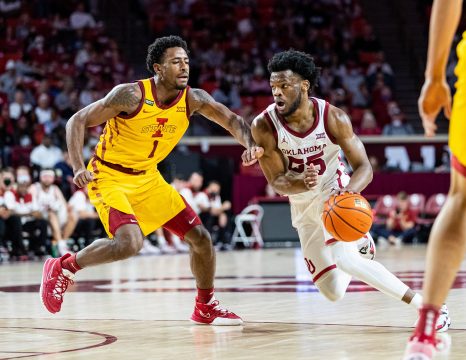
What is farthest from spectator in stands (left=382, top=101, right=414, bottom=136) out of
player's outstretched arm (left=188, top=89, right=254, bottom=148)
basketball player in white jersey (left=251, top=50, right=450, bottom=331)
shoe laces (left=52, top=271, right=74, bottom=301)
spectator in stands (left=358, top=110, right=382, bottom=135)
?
shoe laces (left=52, top=271, right=74, bottom=301)

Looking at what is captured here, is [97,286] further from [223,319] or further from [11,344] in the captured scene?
[11,344]

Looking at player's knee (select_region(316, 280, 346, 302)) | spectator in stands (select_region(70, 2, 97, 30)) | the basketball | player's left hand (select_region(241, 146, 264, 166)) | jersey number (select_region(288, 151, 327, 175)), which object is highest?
spectator in stands (select_region(70, 2, 97, 30))

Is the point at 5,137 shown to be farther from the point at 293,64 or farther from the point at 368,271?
the point at 368,271

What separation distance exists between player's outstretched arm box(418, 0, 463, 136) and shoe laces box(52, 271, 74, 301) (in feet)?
11.6

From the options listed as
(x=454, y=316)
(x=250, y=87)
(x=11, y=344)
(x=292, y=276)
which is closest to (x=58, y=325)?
(x=11, y=344)

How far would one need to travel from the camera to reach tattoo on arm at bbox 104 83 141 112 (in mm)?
6219

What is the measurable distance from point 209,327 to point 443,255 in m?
2.74

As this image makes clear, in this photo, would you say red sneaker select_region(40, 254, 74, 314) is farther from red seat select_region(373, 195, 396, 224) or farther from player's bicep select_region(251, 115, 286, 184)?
red seat select_region(373, 195, 396, 224)

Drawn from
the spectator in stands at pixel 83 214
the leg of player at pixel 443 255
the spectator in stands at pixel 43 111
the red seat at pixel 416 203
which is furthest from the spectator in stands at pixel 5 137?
the leg of player at pixel 443 255

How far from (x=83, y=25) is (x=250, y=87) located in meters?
3.78

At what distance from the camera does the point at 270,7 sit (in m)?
23.4

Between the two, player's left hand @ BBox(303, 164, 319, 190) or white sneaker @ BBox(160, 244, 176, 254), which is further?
white sneaker @ BBox(160, 244, 176, 254)

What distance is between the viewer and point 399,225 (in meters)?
18.5

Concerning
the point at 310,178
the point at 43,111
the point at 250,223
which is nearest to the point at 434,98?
the point at 310,178
